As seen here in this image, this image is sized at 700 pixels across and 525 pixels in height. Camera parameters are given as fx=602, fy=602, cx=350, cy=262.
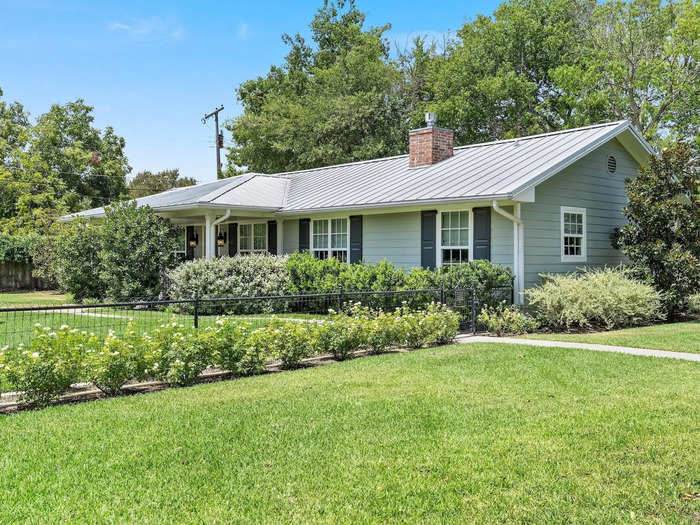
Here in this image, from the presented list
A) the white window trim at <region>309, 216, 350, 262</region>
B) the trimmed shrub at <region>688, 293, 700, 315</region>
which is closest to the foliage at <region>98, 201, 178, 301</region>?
the white window trim at <region>309, 216, 350, 262</region>

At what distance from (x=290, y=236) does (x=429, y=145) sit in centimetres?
503

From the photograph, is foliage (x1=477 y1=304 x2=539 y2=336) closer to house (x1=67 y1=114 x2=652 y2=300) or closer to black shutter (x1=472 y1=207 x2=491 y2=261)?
house (x1=67 y1=114 x2=652 y2=300)

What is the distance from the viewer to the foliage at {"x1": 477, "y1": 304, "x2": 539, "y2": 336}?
38.8ft

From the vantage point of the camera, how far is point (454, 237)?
1420 cm

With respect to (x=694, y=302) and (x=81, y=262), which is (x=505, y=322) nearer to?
(x=694, y=302)

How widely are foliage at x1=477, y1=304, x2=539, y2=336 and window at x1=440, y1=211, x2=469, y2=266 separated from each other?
200cm

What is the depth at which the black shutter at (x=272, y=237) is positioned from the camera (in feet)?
61.6

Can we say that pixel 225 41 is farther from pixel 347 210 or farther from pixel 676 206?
pixel 676 206

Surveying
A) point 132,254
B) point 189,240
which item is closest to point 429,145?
point 132,254

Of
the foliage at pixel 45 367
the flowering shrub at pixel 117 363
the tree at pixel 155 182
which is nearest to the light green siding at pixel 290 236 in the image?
the flowering shrub at pixel 117 363

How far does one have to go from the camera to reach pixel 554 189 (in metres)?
14.1

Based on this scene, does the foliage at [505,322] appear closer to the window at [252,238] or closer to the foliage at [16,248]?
the window at [252,238]

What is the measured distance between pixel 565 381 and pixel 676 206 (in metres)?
8.66

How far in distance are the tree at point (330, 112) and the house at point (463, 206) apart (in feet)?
43.7
